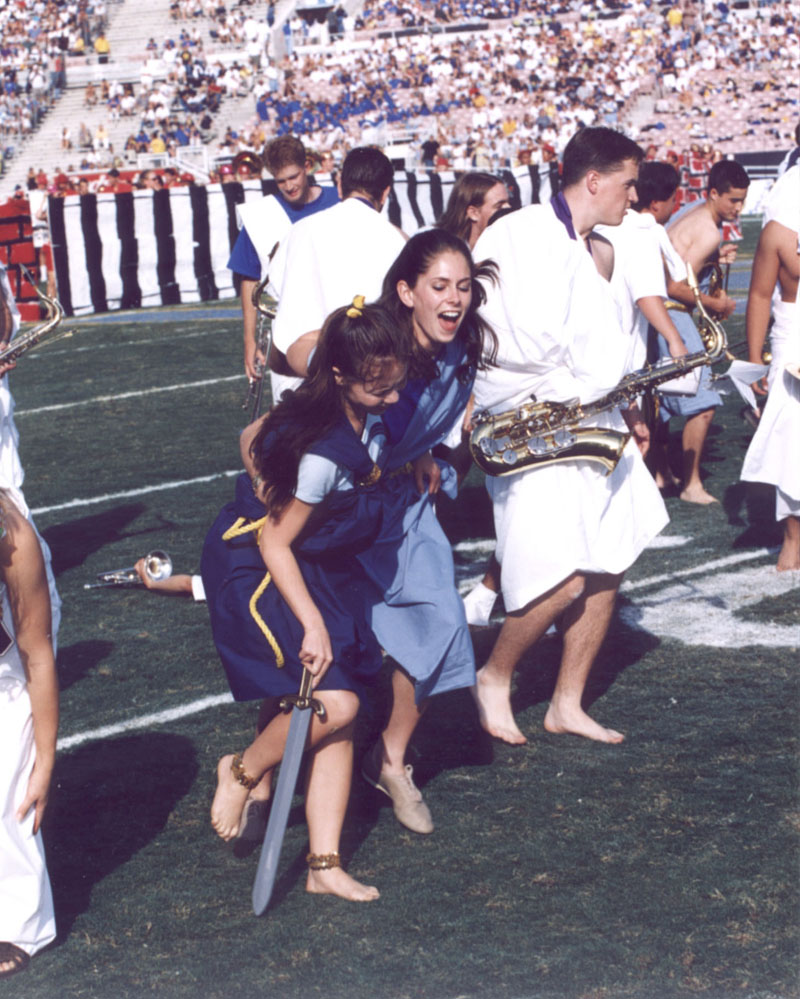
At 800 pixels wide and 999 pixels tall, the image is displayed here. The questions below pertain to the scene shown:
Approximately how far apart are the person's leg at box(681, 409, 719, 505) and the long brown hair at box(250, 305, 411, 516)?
15.0 feet

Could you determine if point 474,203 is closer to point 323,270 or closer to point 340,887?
point 323,270

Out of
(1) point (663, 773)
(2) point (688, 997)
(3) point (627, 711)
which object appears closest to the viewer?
(2) point (688, 997)

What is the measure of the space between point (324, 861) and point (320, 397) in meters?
1.13

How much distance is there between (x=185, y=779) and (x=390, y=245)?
6.50 ft

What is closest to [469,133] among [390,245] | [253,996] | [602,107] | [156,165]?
[602,107]

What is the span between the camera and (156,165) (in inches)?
1479

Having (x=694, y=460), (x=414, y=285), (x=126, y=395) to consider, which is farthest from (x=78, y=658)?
(x=126, y=395)

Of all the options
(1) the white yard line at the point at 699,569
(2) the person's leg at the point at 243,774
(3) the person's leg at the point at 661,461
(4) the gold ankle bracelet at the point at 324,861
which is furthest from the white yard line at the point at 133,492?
(4) the gold ankle bracelet at the point at 324,861

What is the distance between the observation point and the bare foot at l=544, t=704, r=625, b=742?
4387 mm

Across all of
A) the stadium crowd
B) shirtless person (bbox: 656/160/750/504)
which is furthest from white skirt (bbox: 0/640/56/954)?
the stadium crowd

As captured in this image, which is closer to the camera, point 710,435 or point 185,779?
point 185,779

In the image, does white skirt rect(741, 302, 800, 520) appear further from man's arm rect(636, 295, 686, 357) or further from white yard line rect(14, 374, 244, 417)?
white yard line rect(14, 374, 244, 417)

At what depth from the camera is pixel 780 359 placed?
20.4 ft

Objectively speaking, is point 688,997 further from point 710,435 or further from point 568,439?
point 710,435
